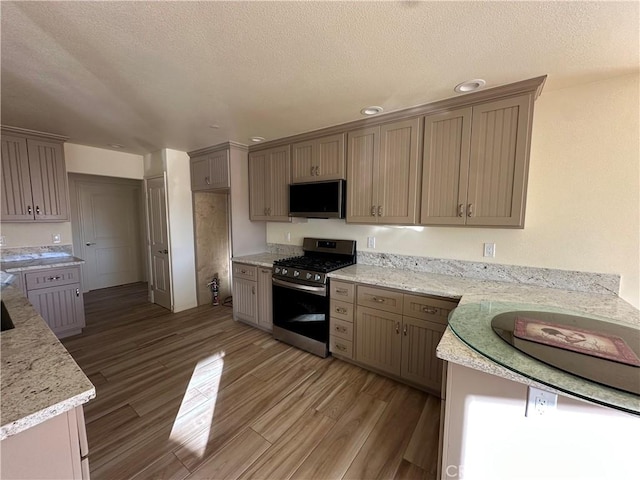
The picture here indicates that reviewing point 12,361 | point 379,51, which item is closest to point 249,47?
point 379,51

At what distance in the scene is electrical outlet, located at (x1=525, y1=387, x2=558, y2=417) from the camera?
101 centimetres

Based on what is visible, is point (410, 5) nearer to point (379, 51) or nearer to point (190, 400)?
point (379, 51)

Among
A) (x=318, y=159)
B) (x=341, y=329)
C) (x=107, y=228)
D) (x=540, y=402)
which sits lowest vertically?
(x=341, y=329)

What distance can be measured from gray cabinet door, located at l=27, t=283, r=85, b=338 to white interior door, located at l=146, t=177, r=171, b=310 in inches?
40.2

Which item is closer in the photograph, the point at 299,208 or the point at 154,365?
the point at 154,365

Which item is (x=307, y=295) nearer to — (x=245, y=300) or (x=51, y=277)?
(x=245, y=300)

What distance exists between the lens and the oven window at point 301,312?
2.73 meters

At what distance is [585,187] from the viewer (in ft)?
6.47

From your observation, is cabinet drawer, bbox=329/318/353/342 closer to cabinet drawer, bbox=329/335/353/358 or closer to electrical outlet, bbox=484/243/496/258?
cabinet drawer, bbox=329/335/353/358

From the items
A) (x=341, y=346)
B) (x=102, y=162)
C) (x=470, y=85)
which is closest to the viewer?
(x=470, y=85)

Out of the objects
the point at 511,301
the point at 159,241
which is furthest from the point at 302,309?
the point at 159,241

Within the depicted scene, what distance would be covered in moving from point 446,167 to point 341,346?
1.90 m

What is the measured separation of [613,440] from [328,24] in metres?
2.08

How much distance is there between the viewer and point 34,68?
1.73 m
